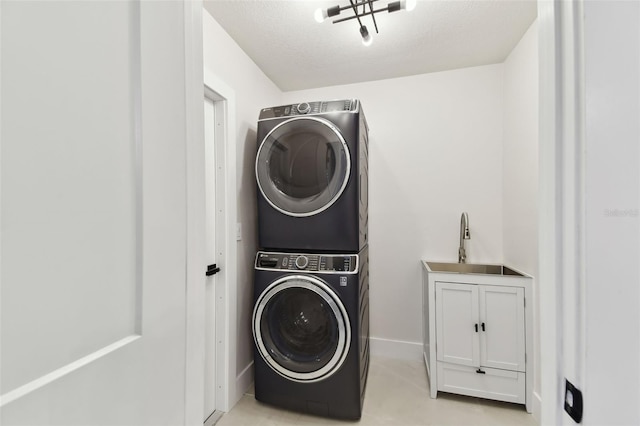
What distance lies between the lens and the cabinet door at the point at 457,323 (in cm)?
188

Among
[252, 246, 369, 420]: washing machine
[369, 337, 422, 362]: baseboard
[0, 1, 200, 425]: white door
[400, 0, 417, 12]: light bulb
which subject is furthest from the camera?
[369, 337, 422, 362]: baseboard

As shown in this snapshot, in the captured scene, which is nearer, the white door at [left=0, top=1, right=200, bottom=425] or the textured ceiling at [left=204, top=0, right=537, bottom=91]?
the white door at [left=0, top=1, right=200, bottom=425]

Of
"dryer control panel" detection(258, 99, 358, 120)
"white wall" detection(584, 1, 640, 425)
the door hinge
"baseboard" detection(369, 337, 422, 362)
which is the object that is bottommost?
"baseboard" detection(369, 337, 422, 362)

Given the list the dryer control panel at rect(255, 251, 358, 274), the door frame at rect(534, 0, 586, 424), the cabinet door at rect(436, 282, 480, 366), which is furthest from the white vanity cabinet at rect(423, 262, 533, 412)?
the door frame at rect(534, 0, 586, 424)

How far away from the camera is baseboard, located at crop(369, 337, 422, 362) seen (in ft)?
8.09

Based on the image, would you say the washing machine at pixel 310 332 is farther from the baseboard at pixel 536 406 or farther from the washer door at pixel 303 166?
the baseboard at pixel 536 406

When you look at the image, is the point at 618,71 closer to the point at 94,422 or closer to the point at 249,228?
the point at 94,422

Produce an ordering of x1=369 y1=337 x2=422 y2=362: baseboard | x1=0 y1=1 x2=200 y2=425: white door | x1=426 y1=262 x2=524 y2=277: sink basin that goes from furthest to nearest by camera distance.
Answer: x1=369 y1=337 x2=422 y2=362: baseboard
x1=426 y1=262 x2=524 y2=277: sink basin
x1=0 y1=1 x2=200 y2=425: white door

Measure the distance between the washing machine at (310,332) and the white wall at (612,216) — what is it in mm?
1268

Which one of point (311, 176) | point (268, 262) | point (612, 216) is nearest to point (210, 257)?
point (268, 262)

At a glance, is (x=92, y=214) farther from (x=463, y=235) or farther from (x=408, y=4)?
(x=463, y=235)

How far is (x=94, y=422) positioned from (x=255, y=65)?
2.41 metres

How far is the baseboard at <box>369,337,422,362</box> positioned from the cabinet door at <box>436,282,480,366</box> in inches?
22.1

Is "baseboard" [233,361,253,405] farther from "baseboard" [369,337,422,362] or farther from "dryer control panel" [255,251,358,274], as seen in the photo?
"baseboard" [369,337,422,362]
